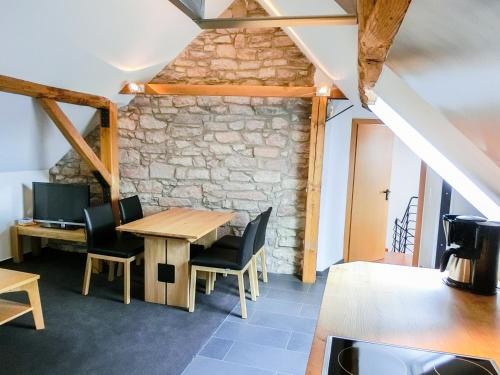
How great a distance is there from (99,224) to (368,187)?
126 inches

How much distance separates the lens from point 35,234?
423cm

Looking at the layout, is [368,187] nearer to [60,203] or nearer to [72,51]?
[72,51]

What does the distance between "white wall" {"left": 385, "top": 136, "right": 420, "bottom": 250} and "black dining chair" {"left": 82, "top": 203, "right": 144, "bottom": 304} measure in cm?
522

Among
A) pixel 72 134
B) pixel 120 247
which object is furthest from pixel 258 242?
pixel 72 134

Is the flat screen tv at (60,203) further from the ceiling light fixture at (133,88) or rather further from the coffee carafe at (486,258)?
the coffee carafe at (486,258)

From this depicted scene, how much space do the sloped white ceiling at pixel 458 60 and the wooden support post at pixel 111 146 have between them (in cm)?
350

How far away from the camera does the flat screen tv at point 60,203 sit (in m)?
4.24

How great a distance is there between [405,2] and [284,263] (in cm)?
366

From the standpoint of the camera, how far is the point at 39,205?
4375 mm

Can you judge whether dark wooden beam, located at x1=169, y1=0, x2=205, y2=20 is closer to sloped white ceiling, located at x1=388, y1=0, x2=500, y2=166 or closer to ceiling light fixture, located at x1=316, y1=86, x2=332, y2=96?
sloped white ceiling, located at x1=388, y1=0, x2=500, y2=166

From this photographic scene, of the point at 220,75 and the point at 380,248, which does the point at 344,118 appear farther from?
the point at 380,248

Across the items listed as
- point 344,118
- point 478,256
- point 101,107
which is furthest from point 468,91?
point 101,107

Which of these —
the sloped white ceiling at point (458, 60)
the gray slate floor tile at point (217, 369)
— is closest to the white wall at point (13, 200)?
the gray slate floor tile at point (217, 369)

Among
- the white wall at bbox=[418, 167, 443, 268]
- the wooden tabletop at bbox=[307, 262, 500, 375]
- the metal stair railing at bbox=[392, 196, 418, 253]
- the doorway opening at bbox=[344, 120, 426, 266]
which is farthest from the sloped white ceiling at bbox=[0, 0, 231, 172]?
the metal stair railing at bbox=[392, 196, 418, 253]
